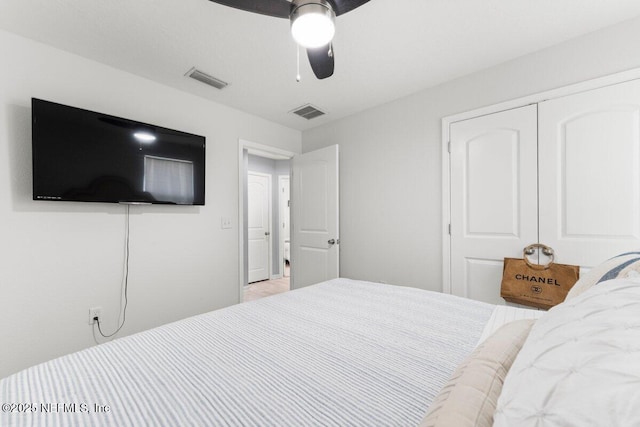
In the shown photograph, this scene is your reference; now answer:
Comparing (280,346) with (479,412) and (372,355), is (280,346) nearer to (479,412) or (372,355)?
(372,355)

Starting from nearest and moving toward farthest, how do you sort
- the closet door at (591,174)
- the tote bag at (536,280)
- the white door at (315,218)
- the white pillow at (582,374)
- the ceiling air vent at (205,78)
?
the white pillow at (582,374), the closet door at (591,174), the tote bag at (536,280), the ceiling air vent at (205,78), the white door at (315,218)

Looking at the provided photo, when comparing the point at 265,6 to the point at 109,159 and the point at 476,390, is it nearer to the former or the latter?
the point at 476,390

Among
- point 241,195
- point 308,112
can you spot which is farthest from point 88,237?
point 308,112

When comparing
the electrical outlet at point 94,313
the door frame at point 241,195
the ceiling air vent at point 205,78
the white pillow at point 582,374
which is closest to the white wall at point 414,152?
the door frame at point 241,195

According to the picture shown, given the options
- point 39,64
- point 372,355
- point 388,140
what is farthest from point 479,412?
point 39,64

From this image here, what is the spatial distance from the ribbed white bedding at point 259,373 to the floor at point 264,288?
2.96m

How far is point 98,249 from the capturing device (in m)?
2.05

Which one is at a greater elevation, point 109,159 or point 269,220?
point 109,159

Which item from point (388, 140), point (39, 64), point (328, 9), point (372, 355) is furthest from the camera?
point (388, 140)

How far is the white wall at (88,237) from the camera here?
1.74 metres

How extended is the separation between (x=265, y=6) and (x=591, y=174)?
226 cm

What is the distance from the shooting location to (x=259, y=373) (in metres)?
0.77

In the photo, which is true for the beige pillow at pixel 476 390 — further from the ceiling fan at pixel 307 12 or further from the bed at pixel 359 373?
the ceiling fan at pixel 307 12

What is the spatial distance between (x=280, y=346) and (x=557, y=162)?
2.25 meters
